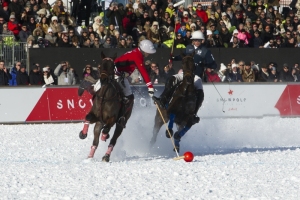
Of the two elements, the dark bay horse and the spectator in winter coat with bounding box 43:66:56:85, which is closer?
the dark bay horse

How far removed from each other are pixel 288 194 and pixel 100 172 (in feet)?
9.53

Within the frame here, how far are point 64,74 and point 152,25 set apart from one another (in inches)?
151

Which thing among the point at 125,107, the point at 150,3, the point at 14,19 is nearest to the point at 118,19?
the point at 150,3

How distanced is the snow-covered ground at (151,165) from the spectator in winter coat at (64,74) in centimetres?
264

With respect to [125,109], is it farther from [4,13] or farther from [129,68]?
[4,13]

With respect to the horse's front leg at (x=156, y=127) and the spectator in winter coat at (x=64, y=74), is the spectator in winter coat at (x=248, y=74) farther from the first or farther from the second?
the horse's front leg at (x=156, y=127)

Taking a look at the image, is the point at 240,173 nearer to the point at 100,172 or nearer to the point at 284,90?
the point at 100,172

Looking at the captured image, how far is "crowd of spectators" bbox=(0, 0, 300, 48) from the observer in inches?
904

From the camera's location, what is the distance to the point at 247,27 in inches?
1024

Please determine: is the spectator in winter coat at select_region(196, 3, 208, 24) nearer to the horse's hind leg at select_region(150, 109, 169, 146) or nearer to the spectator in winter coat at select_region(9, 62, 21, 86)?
the spectator in winter coat at select_region(9, 62, 21, 86)

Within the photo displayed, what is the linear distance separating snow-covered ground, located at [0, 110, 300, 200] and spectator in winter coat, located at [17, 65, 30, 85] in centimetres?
226

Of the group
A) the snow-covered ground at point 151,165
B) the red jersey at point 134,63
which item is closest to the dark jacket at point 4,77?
the snow-covered ground at point 151,165

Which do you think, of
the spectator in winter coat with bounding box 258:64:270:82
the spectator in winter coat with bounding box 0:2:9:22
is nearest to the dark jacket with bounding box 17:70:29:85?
the spectator in winter coat with bounding box 0:2:9:22

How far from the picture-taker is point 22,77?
70.1 feet
